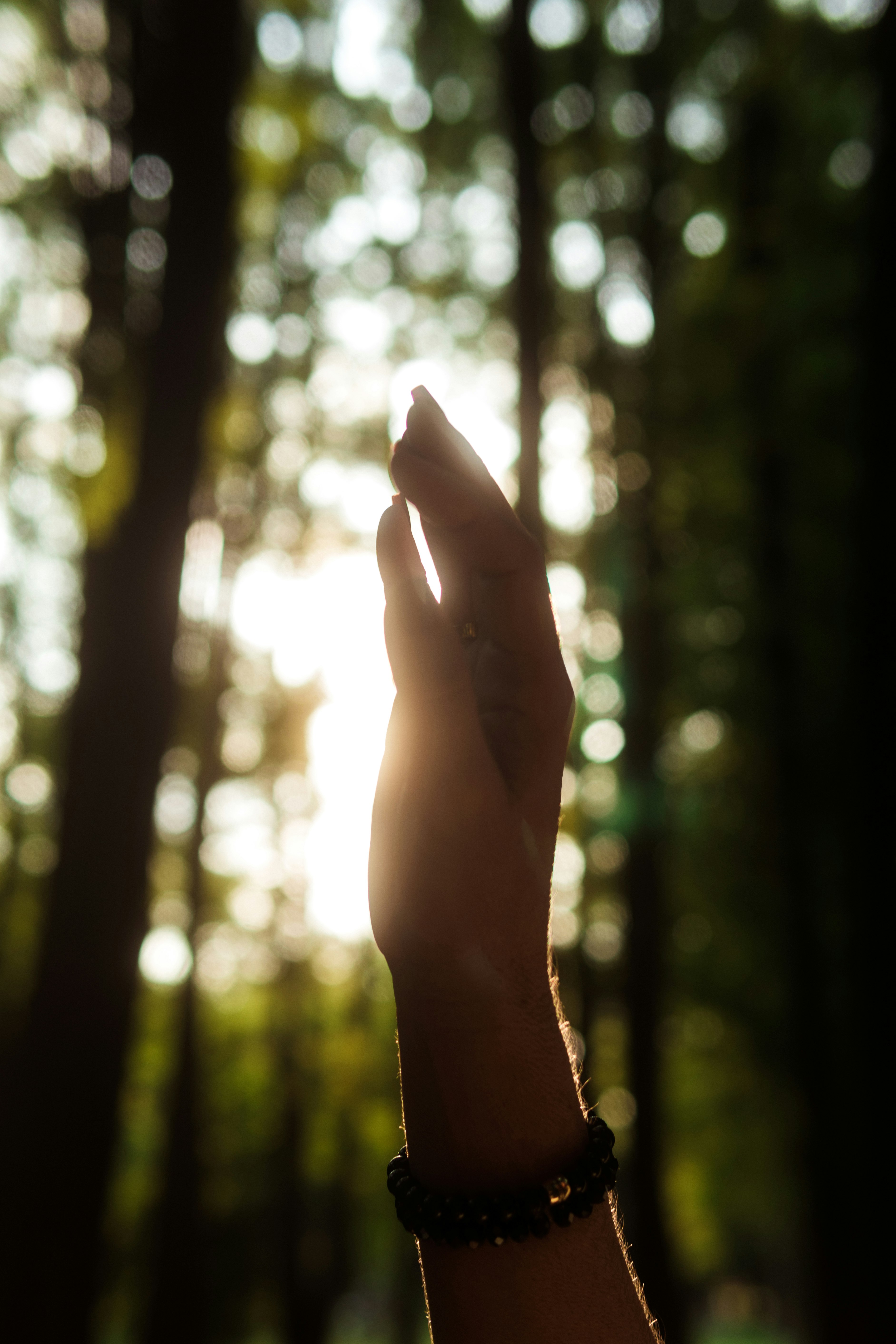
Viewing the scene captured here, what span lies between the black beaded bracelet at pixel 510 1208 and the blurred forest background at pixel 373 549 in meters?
3.41

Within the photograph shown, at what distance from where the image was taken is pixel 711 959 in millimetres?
15047

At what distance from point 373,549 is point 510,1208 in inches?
206

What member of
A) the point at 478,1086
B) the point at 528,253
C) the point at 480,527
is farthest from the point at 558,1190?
the point at 528,253

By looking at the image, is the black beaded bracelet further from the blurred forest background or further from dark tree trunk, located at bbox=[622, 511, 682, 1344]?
dark tree trunk, located at bbox=[622, 511, 682, 1344]

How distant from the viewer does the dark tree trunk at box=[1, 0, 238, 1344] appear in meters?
3.99

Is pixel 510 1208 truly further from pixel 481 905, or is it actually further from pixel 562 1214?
pixel 481 905

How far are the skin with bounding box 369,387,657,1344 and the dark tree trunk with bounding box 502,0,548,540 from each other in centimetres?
707

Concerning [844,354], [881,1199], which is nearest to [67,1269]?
[881,1199]

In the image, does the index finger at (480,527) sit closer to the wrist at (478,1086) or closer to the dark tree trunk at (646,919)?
the wrist at (478,1086)

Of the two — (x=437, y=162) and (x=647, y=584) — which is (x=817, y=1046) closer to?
(x=647, y=584)

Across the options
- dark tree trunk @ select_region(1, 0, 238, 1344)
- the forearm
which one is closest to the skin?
the forearm

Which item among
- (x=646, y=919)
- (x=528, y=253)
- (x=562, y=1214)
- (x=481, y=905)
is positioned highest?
(x=528, y=253)

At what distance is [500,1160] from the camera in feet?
4.14

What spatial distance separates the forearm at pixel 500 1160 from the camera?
4.01ft
